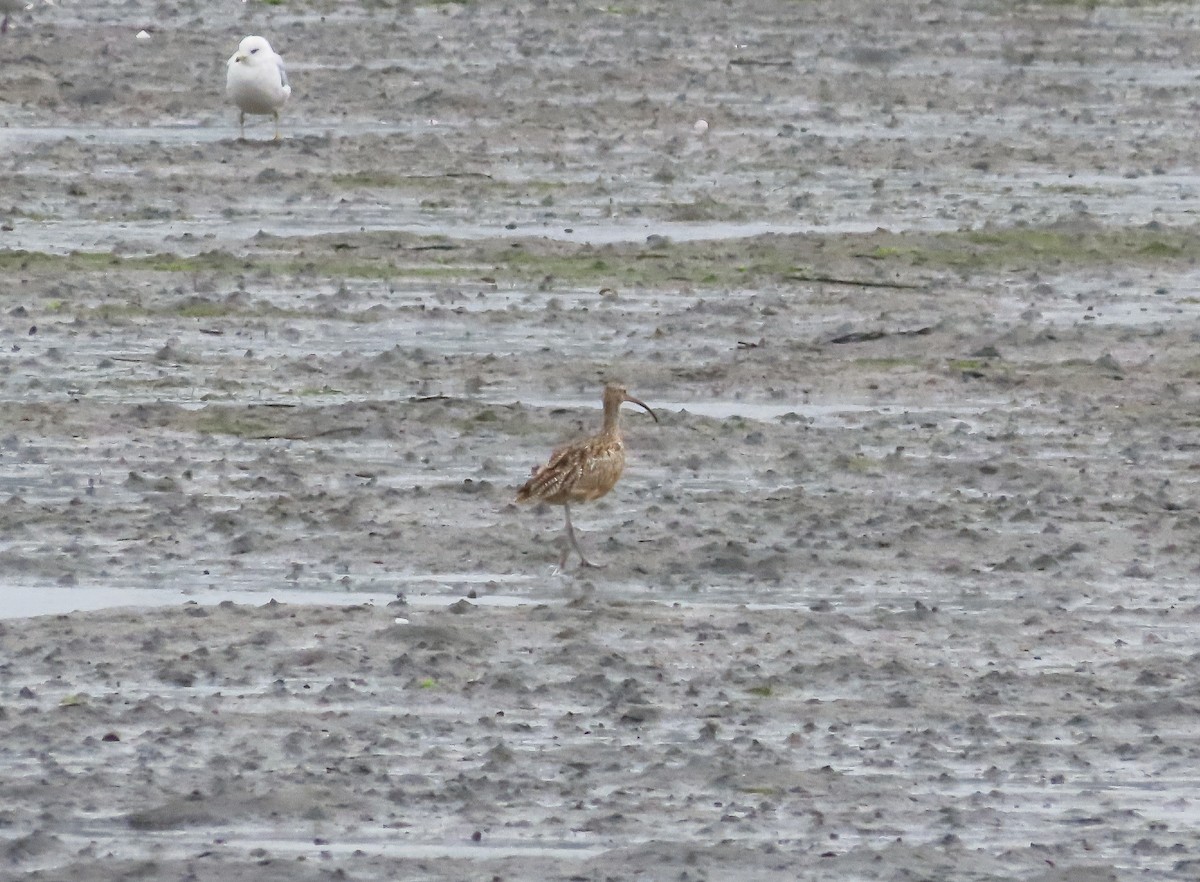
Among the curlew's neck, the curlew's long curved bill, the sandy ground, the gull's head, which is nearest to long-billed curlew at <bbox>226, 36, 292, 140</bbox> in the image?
the gull's head

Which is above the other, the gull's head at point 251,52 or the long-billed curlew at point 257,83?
the gull's head at point 251,52

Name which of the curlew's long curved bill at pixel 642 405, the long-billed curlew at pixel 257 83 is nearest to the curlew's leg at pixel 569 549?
the curlew's long curved bill at pixel 642 405

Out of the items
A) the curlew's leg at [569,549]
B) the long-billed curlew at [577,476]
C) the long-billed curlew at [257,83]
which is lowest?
the long-billed curlew at [257,83]

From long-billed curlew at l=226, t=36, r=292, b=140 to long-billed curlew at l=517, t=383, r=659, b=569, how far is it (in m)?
12.4

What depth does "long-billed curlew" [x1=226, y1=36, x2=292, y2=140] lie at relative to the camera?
2389 cm

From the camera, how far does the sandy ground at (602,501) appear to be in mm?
8562

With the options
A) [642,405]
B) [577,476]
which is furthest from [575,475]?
[642,405]

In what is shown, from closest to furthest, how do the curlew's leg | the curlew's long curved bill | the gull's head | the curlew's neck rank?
the curlew's leg, the curlew's neck, the curlew's long curved bill, the gull's head

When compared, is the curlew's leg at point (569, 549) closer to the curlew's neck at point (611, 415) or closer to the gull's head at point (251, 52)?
the curlew's neck at point (611, 415)

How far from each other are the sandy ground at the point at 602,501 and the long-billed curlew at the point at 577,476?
0.19 meters

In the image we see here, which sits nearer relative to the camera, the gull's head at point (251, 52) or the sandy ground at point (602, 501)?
the sandy ground at point (602, 501)

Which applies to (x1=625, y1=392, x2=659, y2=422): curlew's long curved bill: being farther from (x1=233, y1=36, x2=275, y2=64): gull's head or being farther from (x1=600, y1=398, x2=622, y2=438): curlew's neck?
(x1=233, y1=36, x2=275, y2=64): gull's head

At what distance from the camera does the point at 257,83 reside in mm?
23938

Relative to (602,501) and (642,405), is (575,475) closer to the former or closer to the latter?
(602,501)
